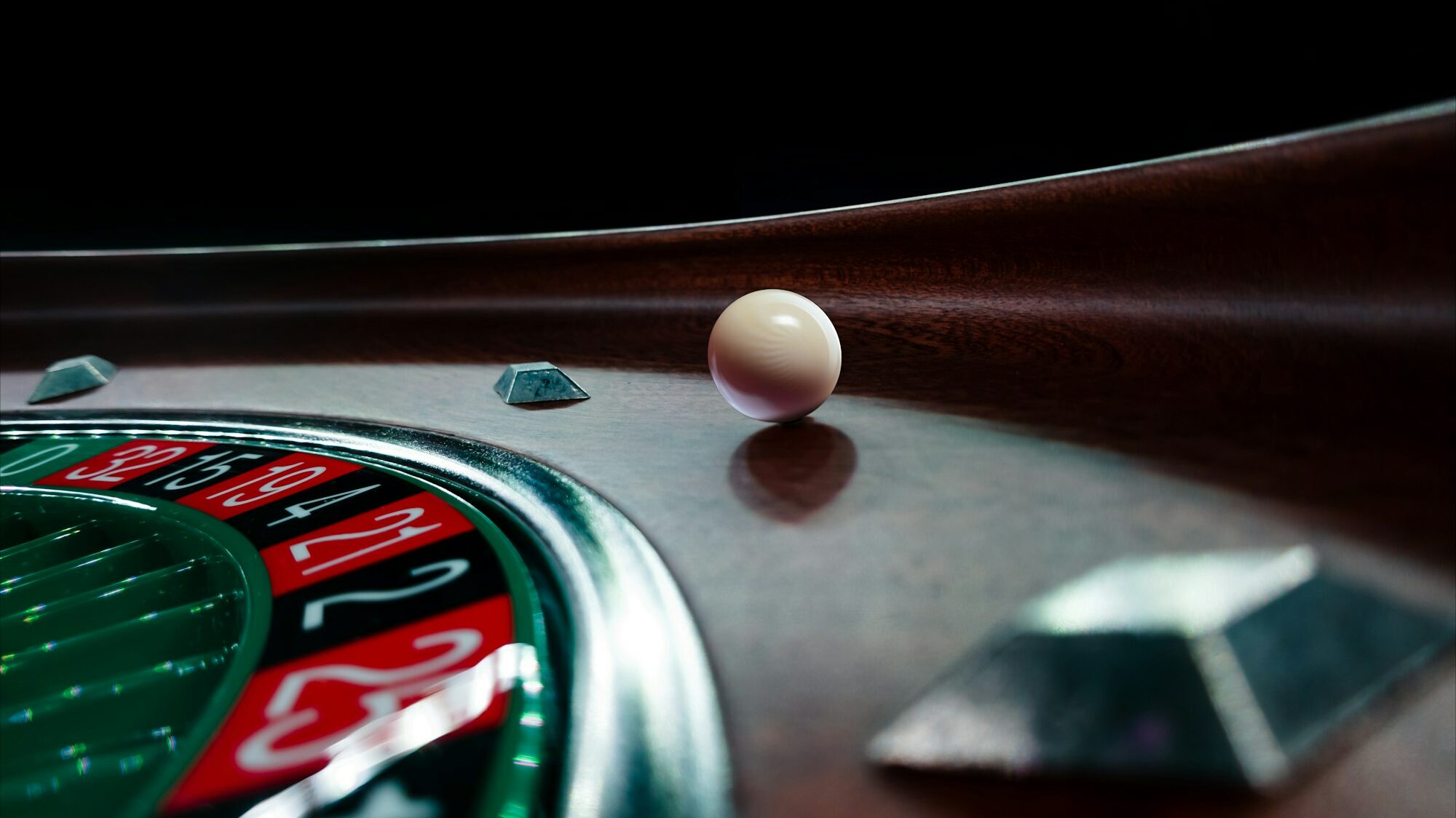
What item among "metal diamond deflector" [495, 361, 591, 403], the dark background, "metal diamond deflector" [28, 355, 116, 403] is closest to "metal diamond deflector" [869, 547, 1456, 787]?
"metal diamond deflector" [495, 361, 591, 403]

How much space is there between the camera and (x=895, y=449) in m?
0.85

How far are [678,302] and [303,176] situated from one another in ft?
6.74

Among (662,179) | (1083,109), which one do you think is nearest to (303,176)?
(662,179)

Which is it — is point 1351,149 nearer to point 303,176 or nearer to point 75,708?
point 75,708

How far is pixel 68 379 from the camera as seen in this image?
1.51 metres

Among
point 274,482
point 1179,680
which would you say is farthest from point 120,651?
point 1179,680

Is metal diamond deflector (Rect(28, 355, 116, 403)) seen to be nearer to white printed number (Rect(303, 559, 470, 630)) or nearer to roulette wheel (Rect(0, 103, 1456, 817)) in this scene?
roulette wheel (Rect(0, 103, 1456, 817))

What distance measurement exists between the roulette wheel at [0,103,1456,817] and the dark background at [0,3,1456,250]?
4.71 ft

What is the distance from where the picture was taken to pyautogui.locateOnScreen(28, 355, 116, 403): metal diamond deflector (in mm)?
1496

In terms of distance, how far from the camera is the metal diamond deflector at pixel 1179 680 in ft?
1.36

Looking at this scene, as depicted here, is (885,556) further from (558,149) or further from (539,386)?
(558,149)

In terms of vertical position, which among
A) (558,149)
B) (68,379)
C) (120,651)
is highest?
(558,149)

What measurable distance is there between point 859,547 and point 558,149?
266 cm

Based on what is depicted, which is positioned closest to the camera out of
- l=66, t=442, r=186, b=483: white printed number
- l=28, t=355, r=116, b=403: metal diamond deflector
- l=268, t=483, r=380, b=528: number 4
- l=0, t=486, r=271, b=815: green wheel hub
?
l=0, t=486, r=271, b=815: green wheel hub
